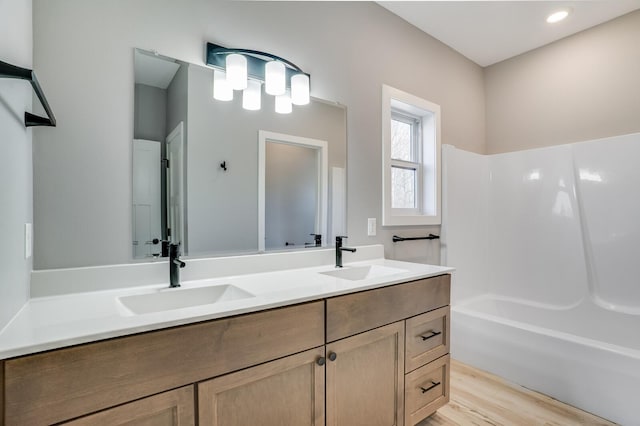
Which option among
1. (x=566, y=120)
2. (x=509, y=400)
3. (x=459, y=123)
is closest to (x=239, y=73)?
(x=459, y=123)

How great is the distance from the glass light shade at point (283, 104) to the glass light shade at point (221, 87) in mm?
259

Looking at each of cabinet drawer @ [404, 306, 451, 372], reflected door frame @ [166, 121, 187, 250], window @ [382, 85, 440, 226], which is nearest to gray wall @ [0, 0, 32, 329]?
reflected door frame @ [166, 121, 187, 250]

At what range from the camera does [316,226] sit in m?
1.78

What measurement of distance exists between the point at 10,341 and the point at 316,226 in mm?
1311

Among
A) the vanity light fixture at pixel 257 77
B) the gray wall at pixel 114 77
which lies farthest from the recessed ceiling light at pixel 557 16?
the vanity light fixture at pixel 257 77

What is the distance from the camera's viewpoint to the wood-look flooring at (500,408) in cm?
164

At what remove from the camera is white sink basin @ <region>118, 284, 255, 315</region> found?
110cm

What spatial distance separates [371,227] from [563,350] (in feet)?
4.27

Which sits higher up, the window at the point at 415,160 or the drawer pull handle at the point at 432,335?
the window at the point at 415,160

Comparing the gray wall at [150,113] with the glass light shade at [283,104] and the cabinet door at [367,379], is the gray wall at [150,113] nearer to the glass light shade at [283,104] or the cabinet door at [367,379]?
the glass light shade at [283,104]

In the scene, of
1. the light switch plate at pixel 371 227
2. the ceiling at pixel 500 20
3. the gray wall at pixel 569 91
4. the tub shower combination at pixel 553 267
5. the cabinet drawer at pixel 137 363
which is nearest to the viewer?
the cabinet drawer at pixel 137 363

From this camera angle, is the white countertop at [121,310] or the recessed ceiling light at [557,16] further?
the recessed ceiling light at [557,16]

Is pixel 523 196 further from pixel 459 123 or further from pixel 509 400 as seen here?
pixel 509 400

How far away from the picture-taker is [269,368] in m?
0.96
